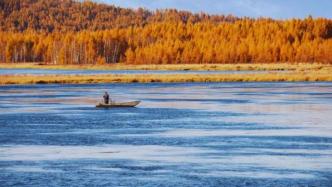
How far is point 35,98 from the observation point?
5769 cm

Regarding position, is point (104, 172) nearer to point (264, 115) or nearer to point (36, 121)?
point (36, 121)

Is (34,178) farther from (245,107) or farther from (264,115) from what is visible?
(245,107)

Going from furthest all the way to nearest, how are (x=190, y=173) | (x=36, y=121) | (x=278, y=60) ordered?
(x=278, y=60)
(x=36, y=121)
(x=190, y=173)

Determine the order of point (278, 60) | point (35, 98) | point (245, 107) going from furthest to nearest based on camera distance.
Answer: point (278, 60)
point (35, 98)
point (245, 107)

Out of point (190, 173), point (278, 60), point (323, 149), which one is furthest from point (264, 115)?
point (278, 60)

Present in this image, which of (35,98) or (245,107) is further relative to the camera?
(35,98)

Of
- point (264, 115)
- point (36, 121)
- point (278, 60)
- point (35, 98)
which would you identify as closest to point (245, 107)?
point (264, 115)

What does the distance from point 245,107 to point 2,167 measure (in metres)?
25.0

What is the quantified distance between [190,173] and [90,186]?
323 cm

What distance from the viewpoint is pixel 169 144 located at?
95.6 ft

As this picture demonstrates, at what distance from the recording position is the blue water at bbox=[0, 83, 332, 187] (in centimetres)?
2208

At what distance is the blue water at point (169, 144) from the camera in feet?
72.4

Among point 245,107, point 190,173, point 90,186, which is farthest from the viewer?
point 245,107

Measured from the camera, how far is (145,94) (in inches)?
2470
